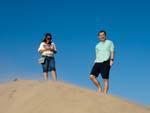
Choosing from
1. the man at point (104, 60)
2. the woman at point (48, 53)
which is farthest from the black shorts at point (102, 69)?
the woman at point (48, 53)

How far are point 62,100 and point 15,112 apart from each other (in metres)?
1.26

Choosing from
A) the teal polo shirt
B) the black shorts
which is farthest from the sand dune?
the teal polo shirt

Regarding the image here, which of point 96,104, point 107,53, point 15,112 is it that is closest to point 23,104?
point 15,112

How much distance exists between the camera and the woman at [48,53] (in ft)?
50.7

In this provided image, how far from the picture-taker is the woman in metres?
15.4

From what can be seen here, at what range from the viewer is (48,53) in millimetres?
15523

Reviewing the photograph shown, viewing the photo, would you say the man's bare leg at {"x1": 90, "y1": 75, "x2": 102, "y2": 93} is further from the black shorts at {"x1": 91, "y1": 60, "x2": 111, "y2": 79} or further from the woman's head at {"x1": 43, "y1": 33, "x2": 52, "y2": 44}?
the woman's head at {"x1": 43, "y1": 33, "x2": 52, "y2": 44}

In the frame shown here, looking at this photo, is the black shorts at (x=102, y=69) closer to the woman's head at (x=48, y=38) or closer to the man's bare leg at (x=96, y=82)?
the man's bare leg at (x=96, y=82)

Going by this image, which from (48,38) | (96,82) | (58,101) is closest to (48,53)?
(48,38)

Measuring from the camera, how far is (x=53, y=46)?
612 inches

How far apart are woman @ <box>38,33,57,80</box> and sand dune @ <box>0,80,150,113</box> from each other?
1579 mm

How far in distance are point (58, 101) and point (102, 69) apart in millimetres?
2539

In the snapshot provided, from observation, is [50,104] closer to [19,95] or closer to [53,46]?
[19,95]

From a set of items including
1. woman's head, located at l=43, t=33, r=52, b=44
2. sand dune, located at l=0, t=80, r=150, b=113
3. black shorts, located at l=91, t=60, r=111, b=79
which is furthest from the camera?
woman's head, located at l=43, t=33, r=52, b=44
